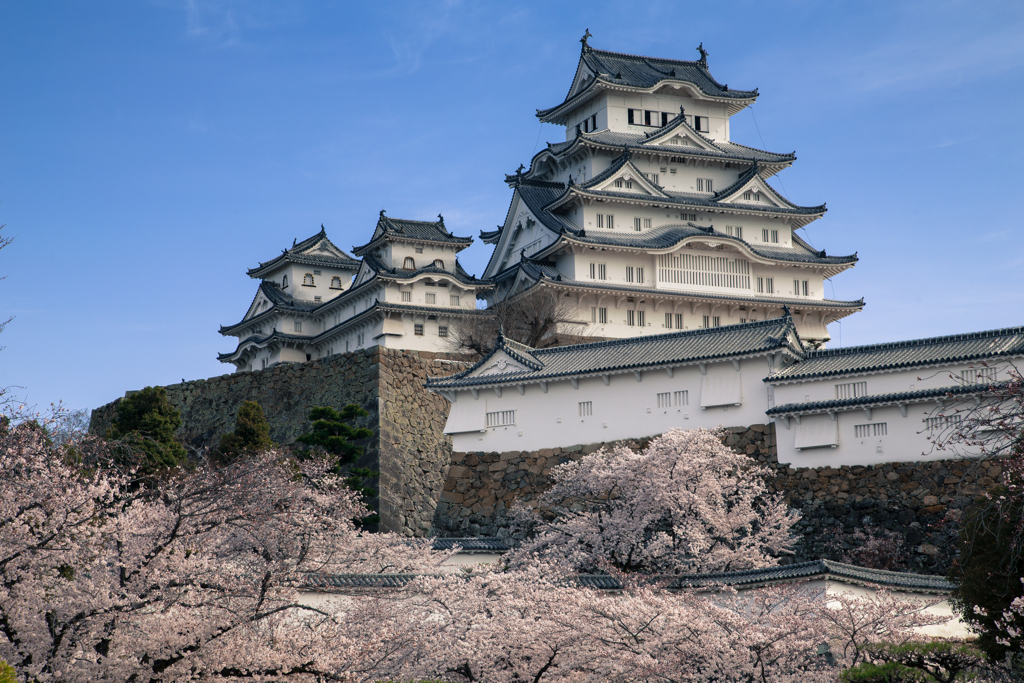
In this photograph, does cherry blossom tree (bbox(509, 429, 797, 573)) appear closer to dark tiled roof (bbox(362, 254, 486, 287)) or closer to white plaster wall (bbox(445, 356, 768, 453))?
white plaster wall (bbox(445, 356, 768, 453))

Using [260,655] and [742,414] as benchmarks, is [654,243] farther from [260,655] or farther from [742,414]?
[260,655]

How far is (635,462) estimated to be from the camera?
77.2 feet

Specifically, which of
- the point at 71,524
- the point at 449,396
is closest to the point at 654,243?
the point at 449,396

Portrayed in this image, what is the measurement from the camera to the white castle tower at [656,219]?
3875 cm

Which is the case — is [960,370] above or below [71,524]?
above

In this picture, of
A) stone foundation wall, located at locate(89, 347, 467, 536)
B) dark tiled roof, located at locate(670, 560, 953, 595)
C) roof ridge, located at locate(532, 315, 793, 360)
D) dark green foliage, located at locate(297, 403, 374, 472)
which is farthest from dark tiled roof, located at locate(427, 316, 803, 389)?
dark tiled roof, located at locate(670, 560, 953, 595)

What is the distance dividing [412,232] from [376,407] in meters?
9.27

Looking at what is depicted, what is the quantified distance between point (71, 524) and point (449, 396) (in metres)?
16.7

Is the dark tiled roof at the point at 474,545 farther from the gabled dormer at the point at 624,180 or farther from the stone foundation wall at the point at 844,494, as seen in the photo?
the gabled dormer at the point at 624,180

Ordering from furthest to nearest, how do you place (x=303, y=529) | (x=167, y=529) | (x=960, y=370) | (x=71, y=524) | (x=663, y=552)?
(x=960, y=370) → (x=663, y=552) → (x=303, y=529) → (x=167, y=529) → (x=71, y=524)

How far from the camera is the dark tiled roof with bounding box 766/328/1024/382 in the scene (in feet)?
76.3

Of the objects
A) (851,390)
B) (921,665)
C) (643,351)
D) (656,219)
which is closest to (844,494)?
(851,390)

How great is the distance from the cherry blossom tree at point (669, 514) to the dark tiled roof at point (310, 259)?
79.2 feet

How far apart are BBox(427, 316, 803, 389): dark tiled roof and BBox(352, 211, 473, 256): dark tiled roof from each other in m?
12.8
